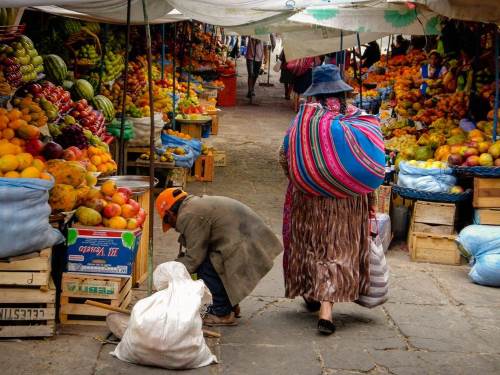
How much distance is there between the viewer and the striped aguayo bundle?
198 inches

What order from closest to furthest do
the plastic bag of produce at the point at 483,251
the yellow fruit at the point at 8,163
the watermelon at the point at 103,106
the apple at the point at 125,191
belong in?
the yellow fruit at the point at 8,163, the apple at the point at 125,191, the plastic bag of produce at the point at 483,251, the watermelon at the point at 103,106

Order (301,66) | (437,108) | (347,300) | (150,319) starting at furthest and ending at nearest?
(301,66)
(437,108)
(347,300)
(150,319)

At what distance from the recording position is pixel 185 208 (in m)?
4.97

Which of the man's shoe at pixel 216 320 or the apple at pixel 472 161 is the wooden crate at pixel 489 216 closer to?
the apple at pixel 472 161

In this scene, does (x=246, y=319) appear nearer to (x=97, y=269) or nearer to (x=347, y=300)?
(x=347, y=300)

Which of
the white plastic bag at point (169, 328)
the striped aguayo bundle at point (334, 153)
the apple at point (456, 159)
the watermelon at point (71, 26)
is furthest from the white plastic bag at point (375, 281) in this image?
the watermelon at point (71, 26)

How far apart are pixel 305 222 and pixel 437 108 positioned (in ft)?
15.9

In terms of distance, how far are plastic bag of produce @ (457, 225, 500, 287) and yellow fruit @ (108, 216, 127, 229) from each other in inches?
131

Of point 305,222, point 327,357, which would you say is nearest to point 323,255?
point 305,222

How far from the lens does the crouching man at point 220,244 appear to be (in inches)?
196

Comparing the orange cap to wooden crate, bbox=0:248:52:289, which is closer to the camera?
wooden crate, bbox=0:248:52:289

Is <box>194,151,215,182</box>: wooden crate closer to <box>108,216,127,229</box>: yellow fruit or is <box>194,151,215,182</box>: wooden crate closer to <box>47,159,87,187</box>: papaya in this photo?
<box>47,159,87,187</box>: papaya

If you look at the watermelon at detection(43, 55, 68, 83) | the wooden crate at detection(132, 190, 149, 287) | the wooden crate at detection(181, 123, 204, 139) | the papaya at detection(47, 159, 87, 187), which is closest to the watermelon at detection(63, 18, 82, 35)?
the watermelon at detection(43, 55, 68, 83)

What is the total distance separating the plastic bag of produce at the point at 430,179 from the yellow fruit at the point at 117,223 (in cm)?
348
